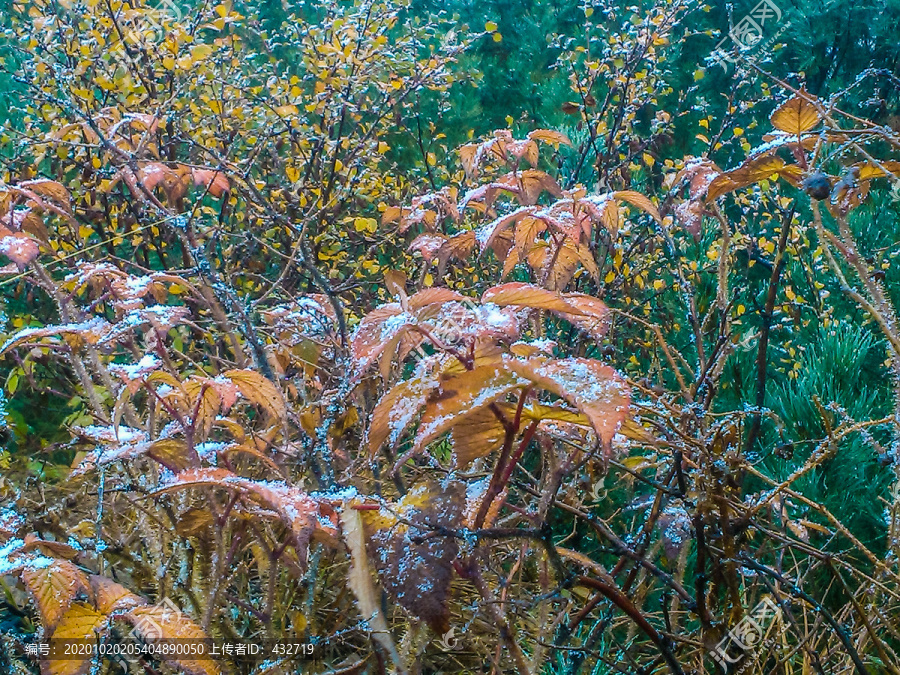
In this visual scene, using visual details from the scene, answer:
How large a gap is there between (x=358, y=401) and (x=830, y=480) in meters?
1.09

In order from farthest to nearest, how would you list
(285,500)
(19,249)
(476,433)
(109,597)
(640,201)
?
(19,249)
(640,201)
(109,597)
(285,500)
(476,433)

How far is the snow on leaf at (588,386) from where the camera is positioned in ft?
1.97

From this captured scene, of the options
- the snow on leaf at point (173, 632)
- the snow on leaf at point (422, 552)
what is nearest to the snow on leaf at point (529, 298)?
the snow on leaf at point (422, 552)

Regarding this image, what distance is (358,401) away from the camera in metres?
1.41

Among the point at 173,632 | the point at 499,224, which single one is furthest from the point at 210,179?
the point at 173,632

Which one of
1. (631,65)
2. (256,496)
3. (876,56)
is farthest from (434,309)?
(876,56)

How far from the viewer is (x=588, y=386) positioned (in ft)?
2.10

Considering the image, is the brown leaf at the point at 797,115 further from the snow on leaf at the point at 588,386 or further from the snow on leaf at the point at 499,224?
the snow on leaf at the point at 588,386

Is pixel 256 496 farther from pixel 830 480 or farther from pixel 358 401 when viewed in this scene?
pixel 830 480

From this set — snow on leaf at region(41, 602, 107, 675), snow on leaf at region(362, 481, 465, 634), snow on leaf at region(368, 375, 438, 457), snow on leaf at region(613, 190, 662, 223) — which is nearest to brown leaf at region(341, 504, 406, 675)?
snow on leaf at region(362, 481, 465, 634)

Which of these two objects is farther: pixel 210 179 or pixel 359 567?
pixel 210 179

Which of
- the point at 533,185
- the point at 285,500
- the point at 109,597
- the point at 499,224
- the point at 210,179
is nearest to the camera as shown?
the point at 285,500

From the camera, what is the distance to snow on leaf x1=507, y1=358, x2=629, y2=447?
0.60m

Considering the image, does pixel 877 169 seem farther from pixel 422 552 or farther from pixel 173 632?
pixel 173 632
